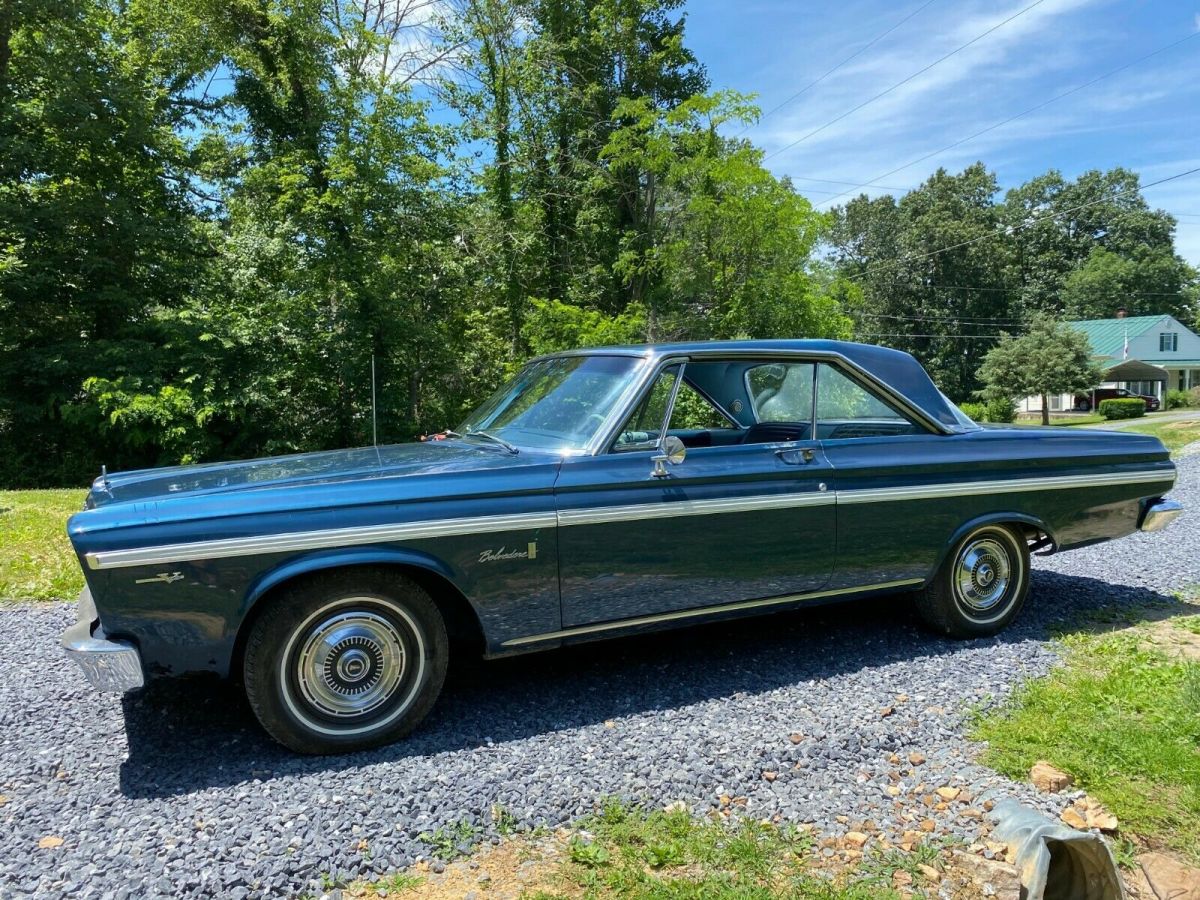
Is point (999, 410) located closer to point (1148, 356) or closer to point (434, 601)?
point (1148, 356)

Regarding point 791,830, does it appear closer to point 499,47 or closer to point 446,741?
point 446,741

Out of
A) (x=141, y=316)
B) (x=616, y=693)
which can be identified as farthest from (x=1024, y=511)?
(x=141, y=316)

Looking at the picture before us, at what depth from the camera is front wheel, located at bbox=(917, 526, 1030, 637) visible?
4.51 meters

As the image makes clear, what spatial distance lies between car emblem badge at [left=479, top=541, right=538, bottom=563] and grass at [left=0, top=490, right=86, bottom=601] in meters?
3.56

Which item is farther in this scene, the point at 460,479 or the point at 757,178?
the point at 757,178

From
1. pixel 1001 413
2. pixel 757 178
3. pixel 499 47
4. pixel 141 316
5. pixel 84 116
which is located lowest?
pixel 1001 413

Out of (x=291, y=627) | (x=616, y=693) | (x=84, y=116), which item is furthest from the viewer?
(x=84, y=116)

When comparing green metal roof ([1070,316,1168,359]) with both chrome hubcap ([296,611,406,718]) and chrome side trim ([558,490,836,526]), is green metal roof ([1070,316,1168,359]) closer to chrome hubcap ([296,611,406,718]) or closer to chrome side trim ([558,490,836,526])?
chrome side trim ([558,490,836,526])

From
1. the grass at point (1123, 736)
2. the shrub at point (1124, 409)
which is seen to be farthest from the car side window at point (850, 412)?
the shrub at point (1124, 409)

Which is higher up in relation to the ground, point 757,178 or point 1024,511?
point 757,178

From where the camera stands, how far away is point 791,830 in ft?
8.80

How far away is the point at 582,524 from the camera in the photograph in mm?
3504

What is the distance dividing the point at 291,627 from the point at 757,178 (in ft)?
52.0

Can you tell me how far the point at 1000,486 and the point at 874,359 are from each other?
105 cm
